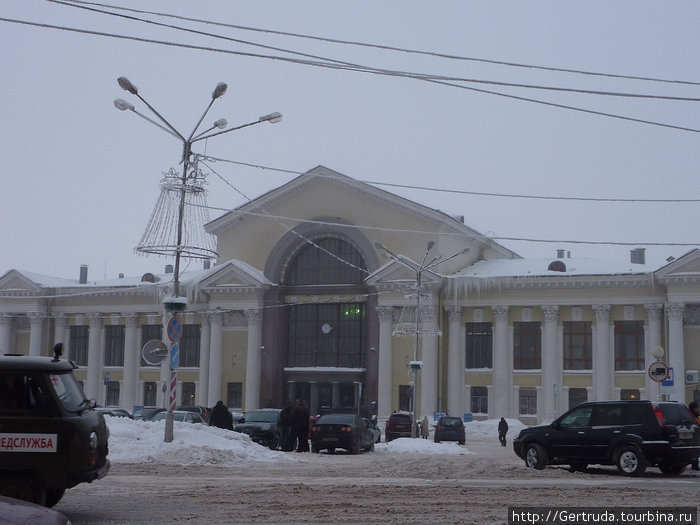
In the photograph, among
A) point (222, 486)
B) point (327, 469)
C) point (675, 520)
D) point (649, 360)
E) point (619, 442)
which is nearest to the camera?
point (675, 520)

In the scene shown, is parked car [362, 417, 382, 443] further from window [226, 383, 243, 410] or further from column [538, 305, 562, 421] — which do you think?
window [226, 383, 243, 410]

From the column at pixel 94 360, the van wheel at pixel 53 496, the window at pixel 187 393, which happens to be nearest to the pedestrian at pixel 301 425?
the van wheel at pixel 53 496

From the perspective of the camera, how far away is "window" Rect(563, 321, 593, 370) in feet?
173

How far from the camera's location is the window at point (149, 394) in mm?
61094

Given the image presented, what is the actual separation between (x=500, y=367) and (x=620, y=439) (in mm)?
34139

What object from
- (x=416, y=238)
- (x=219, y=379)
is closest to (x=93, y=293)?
(x=219, y=379)

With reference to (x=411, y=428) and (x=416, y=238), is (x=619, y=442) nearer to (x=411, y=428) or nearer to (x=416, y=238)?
(x=411, y=428)

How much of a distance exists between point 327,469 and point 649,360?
1353 inches

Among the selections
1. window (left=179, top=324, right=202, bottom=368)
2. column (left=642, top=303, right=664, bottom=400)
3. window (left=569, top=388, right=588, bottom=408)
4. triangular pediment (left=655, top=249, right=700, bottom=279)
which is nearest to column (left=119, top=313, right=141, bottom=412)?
window (left=179, top=324, right=202, bottom=368)

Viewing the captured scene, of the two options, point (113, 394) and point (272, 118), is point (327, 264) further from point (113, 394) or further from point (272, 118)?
point (272, 118)

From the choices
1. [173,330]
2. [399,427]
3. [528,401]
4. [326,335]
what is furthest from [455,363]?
[173,330]

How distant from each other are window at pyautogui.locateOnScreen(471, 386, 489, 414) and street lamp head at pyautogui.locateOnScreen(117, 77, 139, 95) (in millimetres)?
34340

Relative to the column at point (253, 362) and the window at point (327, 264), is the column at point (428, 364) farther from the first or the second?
the column at point (253, 362)

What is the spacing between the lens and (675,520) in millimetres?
11047
